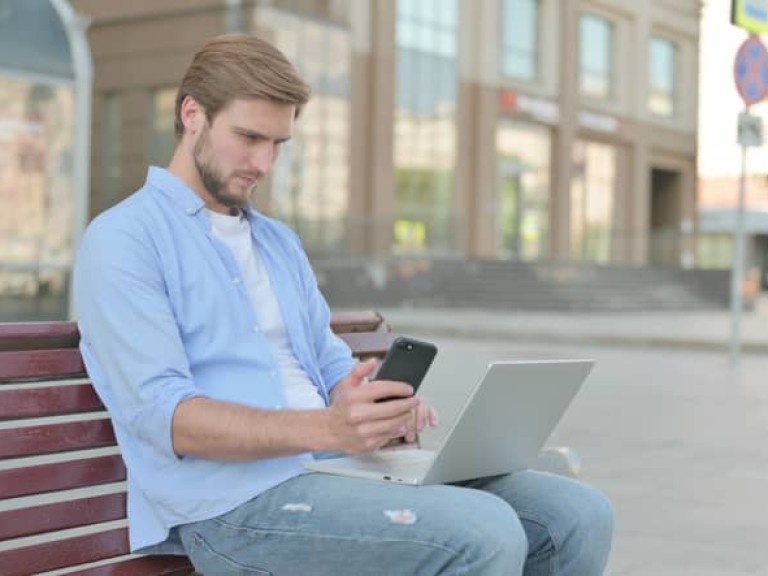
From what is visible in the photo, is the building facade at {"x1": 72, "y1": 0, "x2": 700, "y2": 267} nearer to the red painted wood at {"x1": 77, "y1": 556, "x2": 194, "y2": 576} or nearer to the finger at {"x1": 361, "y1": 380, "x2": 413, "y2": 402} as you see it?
the red painted wood at {"x1": 77, "y1": 556, "x2": 194, "y2": 576}

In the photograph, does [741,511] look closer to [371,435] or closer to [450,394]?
[371,435]

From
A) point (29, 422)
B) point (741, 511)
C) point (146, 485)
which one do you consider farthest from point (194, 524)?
point (741, 511)

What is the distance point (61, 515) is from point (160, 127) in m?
32.1

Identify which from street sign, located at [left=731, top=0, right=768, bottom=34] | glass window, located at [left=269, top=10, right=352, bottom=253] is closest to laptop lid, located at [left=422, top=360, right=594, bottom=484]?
street sign, located at [left=731, top=0, right=768, bottom=34]

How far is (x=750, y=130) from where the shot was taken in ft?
Answer: 46.0

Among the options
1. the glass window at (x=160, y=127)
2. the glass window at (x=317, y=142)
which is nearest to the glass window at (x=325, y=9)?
the glass window at (x=317, y=142)

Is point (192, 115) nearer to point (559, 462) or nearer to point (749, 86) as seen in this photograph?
point (559, 462)

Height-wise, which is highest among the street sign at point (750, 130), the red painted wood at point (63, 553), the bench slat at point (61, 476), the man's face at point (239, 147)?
the street sign at point (750, 130)

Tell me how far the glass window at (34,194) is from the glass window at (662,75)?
35.4 metres

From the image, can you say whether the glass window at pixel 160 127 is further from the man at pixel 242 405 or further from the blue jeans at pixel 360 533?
the blue jeans at pixel 360 533

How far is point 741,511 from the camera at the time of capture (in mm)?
5598

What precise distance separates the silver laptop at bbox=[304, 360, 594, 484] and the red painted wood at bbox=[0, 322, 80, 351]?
67cm

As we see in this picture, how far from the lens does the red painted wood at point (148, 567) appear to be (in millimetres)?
2666

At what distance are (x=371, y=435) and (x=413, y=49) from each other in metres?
34.6
